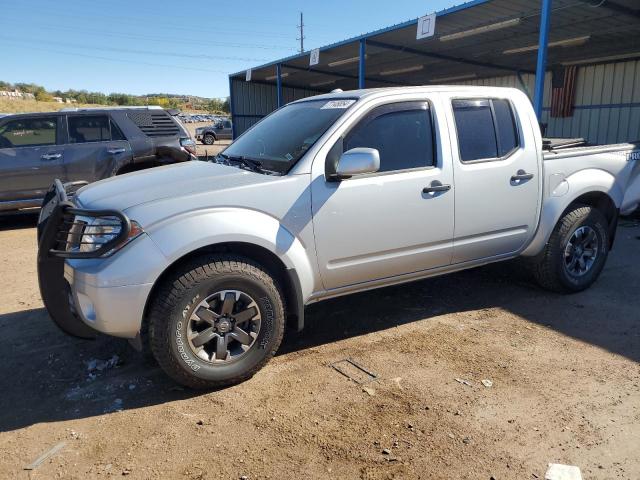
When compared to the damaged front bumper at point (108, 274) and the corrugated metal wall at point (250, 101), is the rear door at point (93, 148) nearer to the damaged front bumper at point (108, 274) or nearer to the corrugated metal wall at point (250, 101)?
the damaged front bumper at point (108, 274)

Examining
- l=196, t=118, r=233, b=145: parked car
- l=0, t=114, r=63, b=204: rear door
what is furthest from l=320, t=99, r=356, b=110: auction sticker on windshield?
l=196, t=118, r=233, b=145: parked car

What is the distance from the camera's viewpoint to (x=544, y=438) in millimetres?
2691

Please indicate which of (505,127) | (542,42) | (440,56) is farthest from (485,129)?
(440,56)

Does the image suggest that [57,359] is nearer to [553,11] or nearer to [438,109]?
[438,109]

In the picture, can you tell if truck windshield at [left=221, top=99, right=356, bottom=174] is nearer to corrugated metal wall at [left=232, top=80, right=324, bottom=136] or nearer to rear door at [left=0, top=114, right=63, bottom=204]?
rear door at [left=0, top=114, right=63, bottom=204]

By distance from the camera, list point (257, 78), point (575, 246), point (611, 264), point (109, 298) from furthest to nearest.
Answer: point (257, 78)
point (611, 264)
point (575, 246)
point (109, 298)

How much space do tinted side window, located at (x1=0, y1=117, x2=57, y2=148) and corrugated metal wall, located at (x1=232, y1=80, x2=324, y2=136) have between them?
1547cm

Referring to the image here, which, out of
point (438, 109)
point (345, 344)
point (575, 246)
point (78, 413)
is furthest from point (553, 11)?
point (78, 413)

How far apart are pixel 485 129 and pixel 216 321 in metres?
2.66

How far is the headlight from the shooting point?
2895 mm

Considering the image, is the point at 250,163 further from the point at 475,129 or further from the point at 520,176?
the point at 520,176

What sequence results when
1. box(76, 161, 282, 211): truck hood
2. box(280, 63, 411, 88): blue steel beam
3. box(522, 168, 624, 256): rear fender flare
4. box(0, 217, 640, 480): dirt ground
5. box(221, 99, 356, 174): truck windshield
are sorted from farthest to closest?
box(280, 63, 411, 88): blue steel beam < box(522, 168, 624, 256): rear fender flare < box(221, 99, 356, 174): truck windshield < box(76, 161, 282, 211): truck hood < box(0, 217, 640, 480): dirt ground

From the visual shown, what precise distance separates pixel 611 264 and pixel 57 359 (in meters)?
5.91

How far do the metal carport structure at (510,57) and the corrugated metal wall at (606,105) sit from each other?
0.03 m
